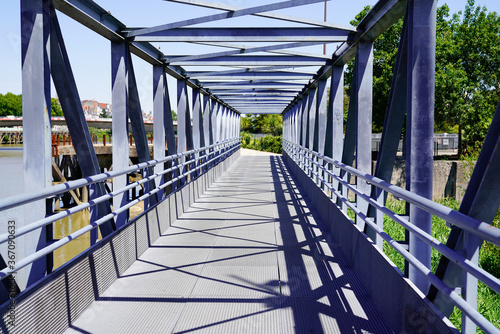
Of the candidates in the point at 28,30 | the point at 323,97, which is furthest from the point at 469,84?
the point at 28,30

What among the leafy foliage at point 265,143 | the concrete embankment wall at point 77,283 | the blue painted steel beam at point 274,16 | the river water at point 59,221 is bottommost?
the river water at point 59,221

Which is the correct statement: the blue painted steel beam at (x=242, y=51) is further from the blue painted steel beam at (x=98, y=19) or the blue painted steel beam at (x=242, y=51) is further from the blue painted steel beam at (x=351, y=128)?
the blue painted steel beam at (x=351, y=128)

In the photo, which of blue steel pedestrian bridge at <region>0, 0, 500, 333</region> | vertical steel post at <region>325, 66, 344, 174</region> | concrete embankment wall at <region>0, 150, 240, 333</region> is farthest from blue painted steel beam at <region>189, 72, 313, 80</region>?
Result: concrete embankment wall at <region>0, 150, 240, 333</region>

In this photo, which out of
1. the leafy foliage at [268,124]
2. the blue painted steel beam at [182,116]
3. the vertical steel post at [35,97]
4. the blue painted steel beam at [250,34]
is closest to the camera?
the vertical steel post at [35,97]

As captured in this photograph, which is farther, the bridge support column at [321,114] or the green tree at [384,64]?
the green tree at [384,64]

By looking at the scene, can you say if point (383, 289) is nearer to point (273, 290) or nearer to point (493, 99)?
point (273, 290)

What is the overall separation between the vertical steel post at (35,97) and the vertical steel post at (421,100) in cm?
347

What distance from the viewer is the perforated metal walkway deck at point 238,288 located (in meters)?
3.96

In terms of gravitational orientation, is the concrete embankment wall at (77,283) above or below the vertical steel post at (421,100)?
below

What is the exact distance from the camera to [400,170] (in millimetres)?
20375

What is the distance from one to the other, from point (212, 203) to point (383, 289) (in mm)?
7438

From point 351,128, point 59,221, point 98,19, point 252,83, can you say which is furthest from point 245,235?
point 59,221

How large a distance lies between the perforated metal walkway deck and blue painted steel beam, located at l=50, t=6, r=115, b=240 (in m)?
1.01

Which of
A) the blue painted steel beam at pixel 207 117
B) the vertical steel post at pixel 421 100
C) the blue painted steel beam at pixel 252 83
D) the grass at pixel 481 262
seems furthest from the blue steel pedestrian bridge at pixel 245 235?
the blue painted steel beam at pixel 207 117
